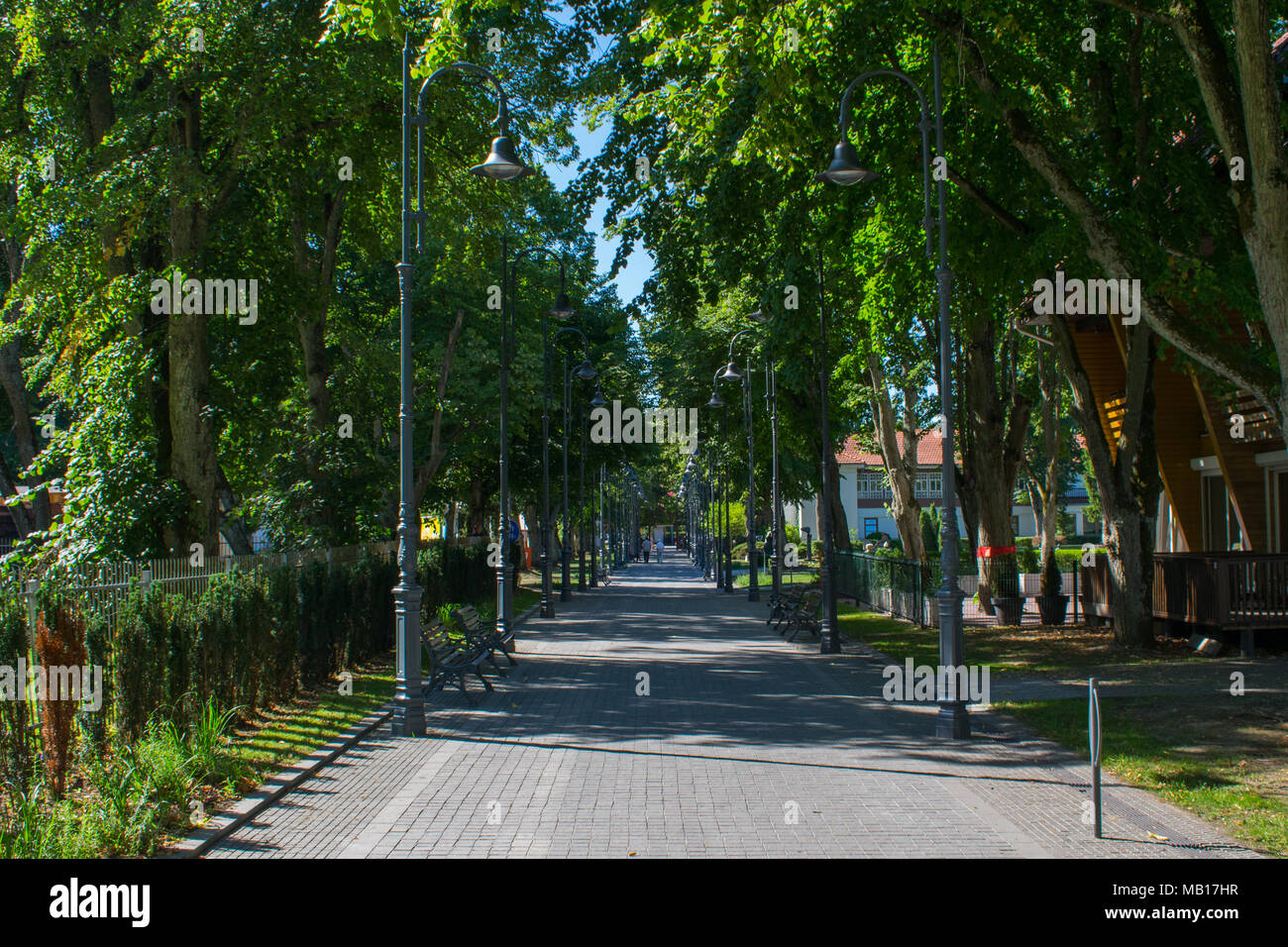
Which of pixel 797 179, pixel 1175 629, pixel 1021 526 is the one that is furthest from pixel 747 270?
pixel 1021 526

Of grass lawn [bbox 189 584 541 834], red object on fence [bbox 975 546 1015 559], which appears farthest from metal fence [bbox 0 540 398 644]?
red object on fence [bbox 975 546 1015 559]

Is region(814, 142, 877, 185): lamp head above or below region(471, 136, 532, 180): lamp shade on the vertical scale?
below

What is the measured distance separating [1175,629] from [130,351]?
59.8ft

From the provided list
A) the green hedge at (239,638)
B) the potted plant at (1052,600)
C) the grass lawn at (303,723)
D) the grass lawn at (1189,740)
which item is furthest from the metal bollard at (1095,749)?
the potted plant at (1052,600)

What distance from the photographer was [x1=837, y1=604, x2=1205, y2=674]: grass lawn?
1708 cm

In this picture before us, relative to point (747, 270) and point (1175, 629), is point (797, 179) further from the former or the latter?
point (1175, 629)

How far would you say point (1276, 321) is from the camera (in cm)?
995

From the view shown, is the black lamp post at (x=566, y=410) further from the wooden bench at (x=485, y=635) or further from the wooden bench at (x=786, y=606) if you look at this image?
the wooden bench at (x=485, y=635)

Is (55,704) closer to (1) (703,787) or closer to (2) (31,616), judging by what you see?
(2) (31,616)

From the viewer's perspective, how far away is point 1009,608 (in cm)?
2403

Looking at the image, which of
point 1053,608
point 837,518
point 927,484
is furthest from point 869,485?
point 1053,608

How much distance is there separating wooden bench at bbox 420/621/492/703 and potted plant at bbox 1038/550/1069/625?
13.3 meters

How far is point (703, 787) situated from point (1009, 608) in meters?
16.6

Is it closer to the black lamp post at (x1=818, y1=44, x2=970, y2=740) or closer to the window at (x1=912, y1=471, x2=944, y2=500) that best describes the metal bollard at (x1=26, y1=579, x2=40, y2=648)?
the black lamp post at (x1=818, y1=44, x2=970, y2=740)
